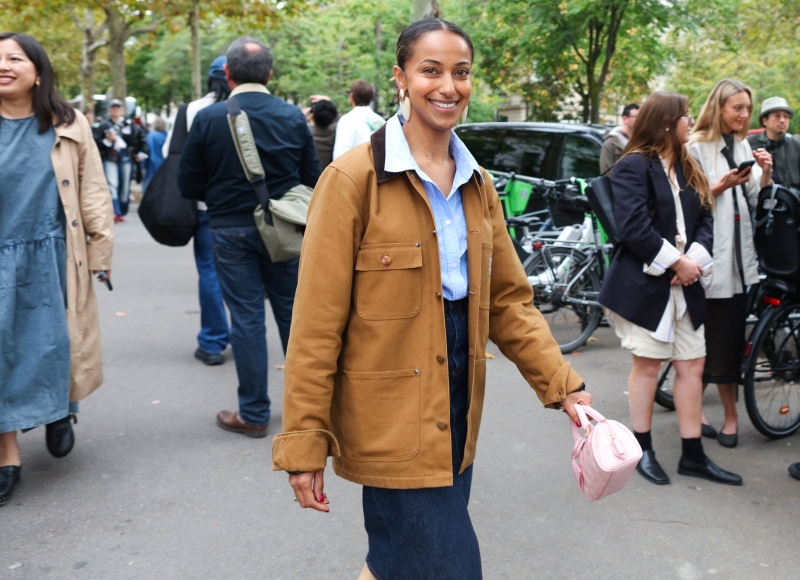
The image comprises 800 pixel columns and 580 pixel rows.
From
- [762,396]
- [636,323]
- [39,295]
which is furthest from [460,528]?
[762,396]

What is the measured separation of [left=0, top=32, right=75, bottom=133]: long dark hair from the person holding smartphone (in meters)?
3.18

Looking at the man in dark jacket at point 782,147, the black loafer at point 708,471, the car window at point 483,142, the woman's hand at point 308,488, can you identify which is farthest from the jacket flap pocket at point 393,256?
the car window at point 483,142

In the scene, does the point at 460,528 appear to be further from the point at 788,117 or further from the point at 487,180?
the point at 788,117

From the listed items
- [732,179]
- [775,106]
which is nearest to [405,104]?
[732,179]

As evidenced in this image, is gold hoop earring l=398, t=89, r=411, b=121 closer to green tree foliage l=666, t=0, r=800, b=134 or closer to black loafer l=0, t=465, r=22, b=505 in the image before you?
black loafer l=0, t=465, r=22, b=505

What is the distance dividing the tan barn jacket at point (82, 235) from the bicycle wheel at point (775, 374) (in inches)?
136

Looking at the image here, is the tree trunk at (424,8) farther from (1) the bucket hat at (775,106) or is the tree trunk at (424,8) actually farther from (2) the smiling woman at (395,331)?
(2) the smiling woman at (395,331)

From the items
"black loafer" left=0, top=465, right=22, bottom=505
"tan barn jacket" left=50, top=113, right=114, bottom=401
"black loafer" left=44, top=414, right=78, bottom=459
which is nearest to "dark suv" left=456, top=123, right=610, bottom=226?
"tan barn jacket" left=50, top=113, right=114, bottom=401

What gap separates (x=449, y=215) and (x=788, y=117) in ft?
18.2

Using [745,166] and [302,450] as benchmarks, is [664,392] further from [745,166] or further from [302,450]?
[302,450]

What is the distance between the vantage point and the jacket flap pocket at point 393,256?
7.52 feet

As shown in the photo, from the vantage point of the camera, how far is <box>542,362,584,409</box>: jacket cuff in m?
2.51

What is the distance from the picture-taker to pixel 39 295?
13.7 feet

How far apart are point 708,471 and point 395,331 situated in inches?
111
